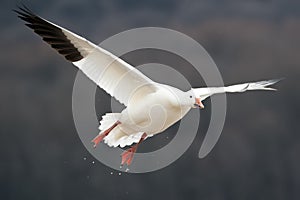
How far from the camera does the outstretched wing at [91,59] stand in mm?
24906

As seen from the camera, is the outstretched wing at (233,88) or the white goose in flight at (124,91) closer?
the white goose in flight at (124,91)

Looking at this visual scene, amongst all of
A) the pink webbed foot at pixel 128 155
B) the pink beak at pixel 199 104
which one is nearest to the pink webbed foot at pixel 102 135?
the pink webbed foot at pixel 128 155

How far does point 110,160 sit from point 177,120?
1.51 metres

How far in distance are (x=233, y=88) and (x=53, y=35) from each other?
3.55m

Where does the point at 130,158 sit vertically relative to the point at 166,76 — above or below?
below

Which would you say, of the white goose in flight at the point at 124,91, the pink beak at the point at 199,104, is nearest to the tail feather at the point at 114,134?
the white goose in flight at the point at 124,91

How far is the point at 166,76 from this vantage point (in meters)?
25.5

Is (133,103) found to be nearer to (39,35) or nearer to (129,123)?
(129,123)

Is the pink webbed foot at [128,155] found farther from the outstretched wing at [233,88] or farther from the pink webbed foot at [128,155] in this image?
the outstretched wing at [233,88]

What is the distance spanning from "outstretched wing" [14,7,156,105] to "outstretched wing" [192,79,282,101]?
904 mm

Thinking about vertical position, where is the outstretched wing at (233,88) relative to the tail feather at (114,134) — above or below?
above

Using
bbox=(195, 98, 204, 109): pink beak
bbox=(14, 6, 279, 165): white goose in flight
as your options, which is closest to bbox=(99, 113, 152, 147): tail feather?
bbox=(14, 6, 279, 165): white goose in flight

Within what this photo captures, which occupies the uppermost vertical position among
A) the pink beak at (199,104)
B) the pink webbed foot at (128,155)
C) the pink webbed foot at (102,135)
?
the pink beak at (199,104)

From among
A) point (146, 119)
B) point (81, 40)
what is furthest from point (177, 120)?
point (81, 40)
